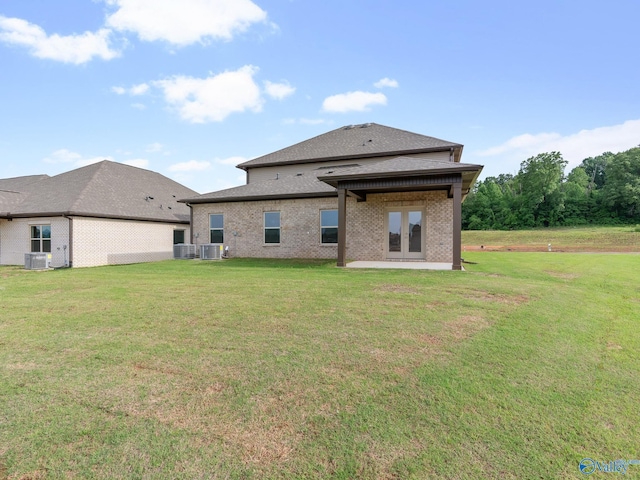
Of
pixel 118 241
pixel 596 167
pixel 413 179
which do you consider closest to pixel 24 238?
Answer: pixel 118 241

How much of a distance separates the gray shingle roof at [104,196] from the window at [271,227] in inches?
269

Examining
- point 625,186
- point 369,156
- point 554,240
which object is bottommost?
point 554,240

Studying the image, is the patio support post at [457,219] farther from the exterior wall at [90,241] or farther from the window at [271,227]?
the exterior wall at [90,241]

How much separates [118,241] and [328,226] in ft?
36.0

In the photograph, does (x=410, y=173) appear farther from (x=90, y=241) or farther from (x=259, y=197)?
(x=90, y=241)

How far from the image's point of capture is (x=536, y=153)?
216 feet

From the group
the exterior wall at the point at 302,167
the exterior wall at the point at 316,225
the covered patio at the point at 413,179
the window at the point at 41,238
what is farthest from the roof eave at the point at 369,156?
the window at the point at 41,238

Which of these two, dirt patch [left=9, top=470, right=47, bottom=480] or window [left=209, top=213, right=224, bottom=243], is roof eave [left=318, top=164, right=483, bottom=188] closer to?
window [left=209, top=213, right=224, bottom=243]

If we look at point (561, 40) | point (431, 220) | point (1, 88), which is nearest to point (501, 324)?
point (431, 220)

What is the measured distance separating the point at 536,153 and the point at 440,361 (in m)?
78.1

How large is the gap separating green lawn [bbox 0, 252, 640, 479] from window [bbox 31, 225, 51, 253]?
39.6ft

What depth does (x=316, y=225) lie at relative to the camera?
15.6 meters

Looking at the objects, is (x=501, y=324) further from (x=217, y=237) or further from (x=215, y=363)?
(x=217, y=237)
